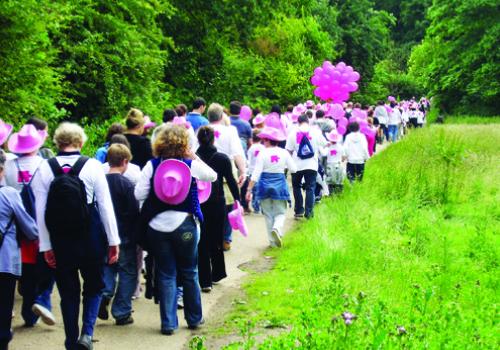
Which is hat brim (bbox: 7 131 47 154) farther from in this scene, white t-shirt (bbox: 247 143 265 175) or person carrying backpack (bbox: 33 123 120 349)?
white t-shirt (bbox: 247 143 265 175)

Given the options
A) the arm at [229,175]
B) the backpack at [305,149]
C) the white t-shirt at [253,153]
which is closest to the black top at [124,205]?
the arm at [229,175]

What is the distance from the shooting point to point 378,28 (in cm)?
4900

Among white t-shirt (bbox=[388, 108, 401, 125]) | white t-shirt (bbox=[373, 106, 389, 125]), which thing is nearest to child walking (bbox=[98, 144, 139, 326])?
white t-shirt (bbox=[373, 106, 389, 125])

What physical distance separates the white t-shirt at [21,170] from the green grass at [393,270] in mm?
2511

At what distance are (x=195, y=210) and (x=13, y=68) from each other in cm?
477

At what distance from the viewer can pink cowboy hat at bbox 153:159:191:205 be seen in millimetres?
6668

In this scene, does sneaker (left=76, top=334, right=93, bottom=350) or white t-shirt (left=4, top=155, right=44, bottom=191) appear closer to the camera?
sneaker (left=76, top=334, right=93, bottom=350)

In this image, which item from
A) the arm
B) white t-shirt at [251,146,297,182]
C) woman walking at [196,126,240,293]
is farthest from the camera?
white t-shirt at [251,146,297,182]

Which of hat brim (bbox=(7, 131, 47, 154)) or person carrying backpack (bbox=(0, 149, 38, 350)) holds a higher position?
hat brim (bbox=(7, 131, 47, 154))

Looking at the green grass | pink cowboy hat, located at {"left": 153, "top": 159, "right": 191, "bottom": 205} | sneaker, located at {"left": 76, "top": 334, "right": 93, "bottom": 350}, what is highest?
pink cowboy hat, located at {"left": 153, "top": 159, "right": 191, "bottom": 205}

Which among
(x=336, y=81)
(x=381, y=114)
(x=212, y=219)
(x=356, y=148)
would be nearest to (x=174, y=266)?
(x=212, y=219)

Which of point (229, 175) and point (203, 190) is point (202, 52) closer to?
point (229, 175)

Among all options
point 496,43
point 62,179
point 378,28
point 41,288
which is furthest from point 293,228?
point 378,28

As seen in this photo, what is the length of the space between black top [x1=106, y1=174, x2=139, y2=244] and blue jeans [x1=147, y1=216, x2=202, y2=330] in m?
0.56
